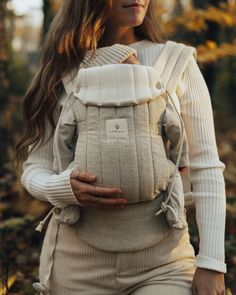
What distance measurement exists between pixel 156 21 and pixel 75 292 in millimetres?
1402

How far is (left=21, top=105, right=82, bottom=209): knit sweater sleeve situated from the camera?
232 cm

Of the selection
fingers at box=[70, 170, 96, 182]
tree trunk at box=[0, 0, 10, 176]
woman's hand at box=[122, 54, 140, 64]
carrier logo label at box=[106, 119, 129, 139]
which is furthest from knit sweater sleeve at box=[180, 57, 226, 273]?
tree trunk at box=[0, 0, 10, 176]

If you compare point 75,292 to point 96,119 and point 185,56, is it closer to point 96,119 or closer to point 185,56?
point 96,119

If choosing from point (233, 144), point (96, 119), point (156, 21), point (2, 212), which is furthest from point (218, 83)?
point (96, 119)

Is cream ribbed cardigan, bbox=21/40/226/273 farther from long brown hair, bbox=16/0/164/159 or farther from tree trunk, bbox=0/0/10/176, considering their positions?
tree trunk, bbox=0/0/10/176

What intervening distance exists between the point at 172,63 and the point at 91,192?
27.2 inches

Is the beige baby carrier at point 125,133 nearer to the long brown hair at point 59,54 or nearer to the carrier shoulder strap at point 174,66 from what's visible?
the carrier shoulder strap at point 174,66

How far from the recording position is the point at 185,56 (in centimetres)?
253

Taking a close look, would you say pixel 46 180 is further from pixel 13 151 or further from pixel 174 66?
pixel 13 151

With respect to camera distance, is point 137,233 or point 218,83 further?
point 218,83

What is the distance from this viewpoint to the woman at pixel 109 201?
2.27 meters

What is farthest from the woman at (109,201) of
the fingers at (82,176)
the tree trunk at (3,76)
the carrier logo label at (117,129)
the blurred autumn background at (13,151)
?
the tree trunk at (3,76)

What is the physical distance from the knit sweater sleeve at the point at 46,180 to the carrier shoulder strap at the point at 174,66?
1.72 ft

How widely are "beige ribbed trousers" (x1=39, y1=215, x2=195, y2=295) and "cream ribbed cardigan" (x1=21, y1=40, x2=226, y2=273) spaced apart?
0.32 ft
